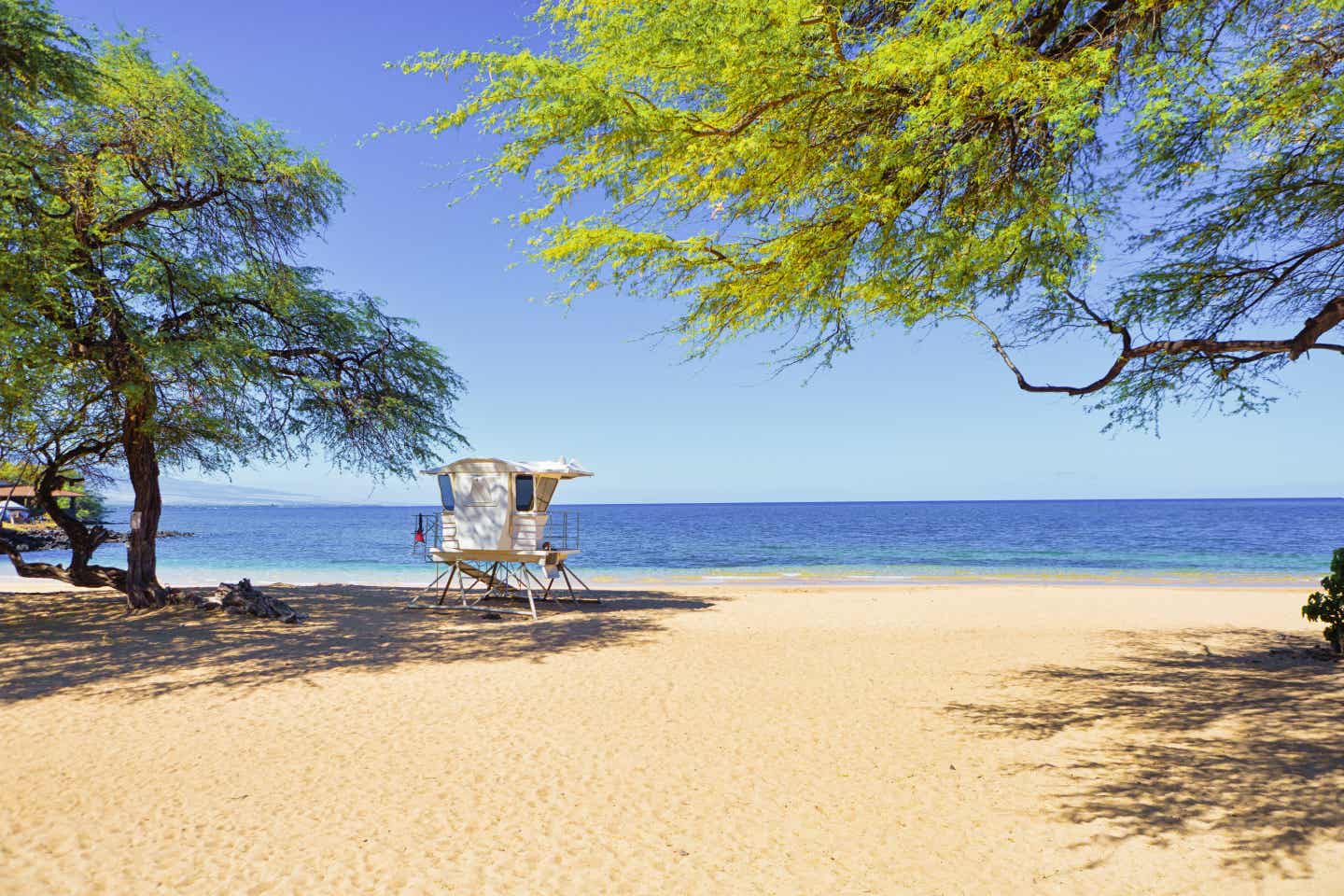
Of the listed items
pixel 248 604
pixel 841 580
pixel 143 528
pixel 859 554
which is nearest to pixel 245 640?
pixel 248 604

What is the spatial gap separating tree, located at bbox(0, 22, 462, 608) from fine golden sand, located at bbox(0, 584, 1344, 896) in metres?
4.27

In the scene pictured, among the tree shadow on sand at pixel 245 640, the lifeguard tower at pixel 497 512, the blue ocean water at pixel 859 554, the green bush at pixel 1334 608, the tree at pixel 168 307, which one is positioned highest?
the tree at pixel 168 307

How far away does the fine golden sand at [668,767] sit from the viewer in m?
4.14

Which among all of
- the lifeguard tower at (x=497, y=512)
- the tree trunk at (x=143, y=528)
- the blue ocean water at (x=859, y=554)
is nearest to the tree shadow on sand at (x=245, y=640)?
the tree trunk at (x=143, y=528)

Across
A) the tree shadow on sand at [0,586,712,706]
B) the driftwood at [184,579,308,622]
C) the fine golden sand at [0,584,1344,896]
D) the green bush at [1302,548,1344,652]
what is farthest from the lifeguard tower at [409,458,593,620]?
the green bush at [1302,548,1344,652]

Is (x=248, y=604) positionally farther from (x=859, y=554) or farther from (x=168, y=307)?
(x=859, y=554)

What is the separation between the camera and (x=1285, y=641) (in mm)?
11250

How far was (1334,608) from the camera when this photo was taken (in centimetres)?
952

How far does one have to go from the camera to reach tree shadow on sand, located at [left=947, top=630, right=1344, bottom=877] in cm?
440

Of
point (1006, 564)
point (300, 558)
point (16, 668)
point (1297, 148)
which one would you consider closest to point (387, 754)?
point (16, 668)

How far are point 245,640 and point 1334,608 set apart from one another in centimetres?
1639

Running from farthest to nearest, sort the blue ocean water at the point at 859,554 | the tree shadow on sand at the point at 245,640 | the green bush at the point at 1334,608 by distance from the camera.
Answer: the blue ocean water at the point at 859,554 < the green bush at the point at 1334,608 < the tree shadow on sand at the point at 245,640

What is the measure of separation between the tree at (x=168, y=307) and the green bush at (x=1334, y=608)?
1584cm

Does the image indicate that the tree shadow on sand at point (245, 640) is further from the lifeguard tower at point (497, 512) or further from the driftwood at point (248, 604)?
the lifeguard tower at point (497, 512)
